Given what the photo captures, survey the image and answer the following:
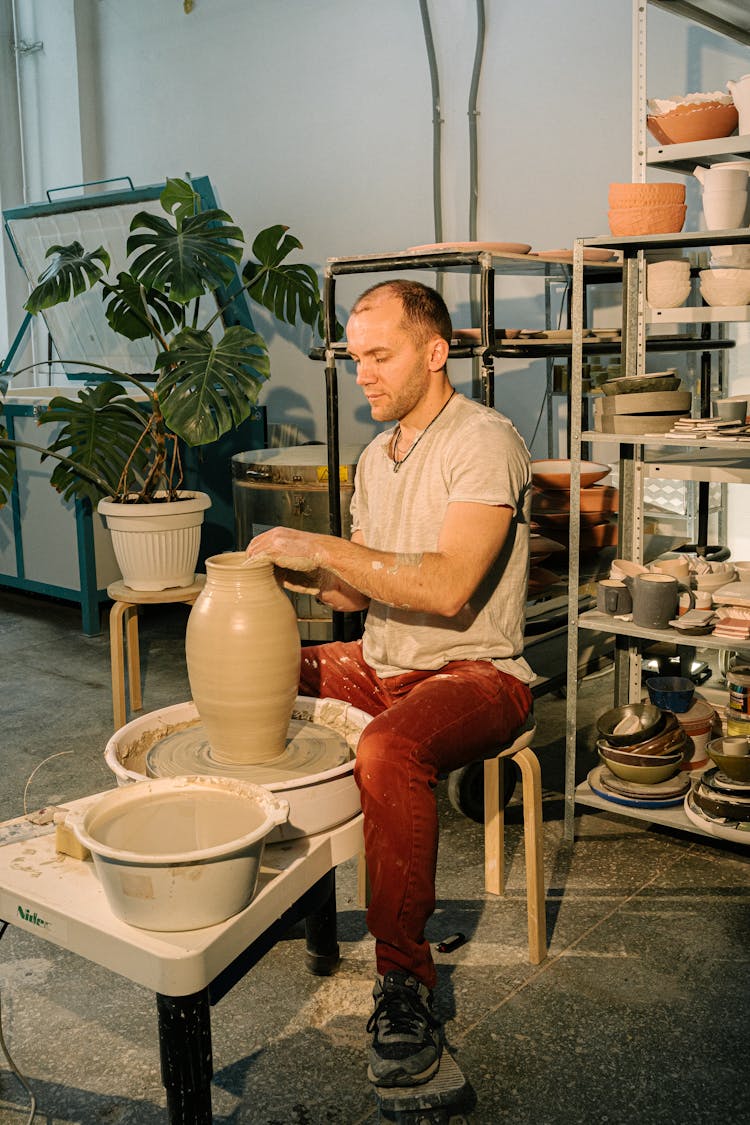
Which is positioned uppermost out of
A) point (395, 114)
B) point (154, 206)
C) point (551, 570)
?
point (395, 114)

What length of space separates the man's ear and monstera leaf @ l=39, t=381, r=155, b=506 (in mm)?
1853

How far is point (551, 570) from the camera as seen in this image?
3.25m

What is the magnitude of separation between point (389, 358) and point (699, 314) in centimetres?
88

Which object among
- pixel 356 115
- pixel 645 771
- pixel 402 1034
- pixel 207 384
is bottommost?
pixel 402 1034

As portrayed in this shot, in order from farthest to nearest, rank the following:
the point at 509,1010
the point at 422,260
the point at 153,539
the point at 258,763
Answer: the point at 153,539
the point at 422,260
the point at 509,1010
the point at 258,763

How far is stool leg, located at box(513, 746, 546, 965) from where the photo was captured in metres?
2.03

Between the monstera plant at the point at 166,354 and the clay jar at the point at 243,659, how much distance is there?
161cm

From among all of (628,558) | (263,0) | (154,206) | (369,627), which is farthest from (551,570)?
(263,0)

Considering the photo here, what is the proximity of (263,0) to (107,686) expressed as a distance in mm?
3259

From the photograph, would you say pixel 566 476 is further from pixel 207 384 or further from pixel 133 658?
pixel 133 658

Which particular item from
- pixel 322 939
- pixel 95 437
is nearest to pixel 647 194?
pixel 322 939

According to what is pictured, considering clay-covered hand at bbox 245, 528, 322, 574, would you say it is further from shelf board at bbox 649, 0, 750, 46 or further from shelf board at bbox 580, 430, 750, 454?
shelf board at bbox 649, 0, 750, 46

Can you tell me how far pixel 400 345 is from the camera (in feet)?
6.81

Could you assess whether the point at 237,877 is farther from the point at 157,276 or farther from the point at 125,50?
the point at 125,50
